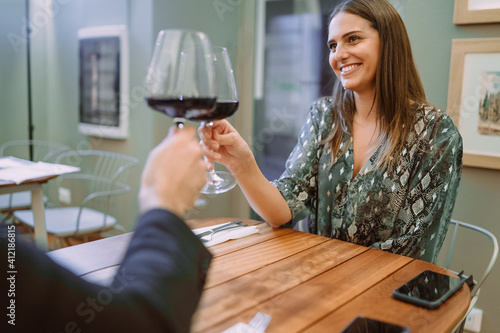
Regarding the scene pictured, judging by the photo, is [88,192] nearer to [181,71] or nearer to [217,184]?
[217,184]

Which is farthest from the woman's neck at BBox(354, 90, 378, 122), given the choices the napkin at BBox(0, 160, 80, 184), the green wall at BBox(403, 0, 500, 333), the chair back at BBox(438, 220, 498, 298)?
the napkin at BBox(0, 160, 80, 184)

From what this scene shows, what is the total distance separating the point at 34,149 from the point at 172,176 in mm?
3930

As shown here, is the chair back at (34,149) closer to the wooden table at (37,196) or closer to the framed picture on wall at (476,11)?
the wooden table at (37,196)

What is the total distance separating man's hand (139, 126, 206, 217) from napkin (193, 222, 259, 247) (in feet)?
2.02

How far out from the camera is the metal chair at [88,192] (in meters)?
2.63

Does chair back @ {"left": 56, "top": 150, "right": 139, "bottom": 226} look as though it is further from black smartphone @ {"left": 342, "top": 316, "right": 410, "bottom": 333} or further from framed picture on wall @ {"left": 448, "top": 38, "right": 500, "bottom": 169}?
black smartphone @ {"left": 342, "top": 316, "right": 410, "bottom": 333}

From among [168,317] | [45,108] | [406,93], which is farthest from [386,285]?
Answer: [45,108]

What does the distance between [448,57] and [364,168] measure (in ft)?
3.12

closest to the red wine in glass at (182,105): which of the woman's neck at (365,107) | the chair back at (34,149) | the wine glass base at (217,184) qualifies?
the wine glass base at (217,184)

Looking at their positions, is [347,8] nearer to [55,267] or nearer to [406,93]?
[406,93]

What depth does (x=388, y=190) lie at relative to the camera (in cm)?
148

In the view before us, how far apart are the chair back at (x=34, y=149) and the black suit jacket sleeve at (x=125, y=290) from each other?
11.9ft

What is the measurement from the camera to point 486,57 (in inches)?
78.3

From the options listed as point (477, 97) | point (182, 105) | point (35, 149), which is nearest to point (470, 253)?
point (477, 97)
